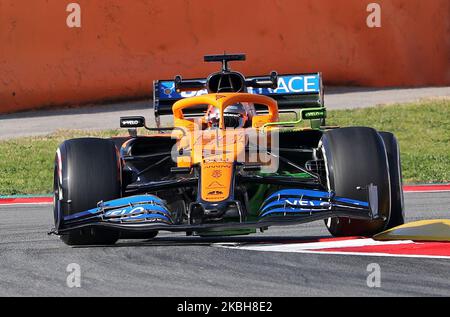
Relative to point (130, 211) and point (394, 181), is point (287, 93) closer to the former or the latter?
point (394, 181)

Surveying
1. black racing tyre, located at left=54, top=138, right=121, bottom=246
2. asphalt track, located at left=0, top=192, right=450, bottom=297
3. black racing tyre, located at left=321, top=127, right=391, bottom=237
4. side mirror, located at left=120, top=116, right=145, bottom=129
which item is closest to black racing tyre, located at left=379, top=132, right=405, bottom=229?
black racing tyre, located at left=321, top=127, right=391, bottom=237

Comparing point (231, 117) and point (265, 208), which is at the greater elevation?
point (231, 117)

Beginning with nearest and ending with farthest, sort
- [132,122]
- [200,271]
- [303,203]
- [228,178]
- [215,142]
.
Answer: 1. [200,271]
2. [303,203]
3. [228,178]
4. [215,142]
5. [132,122]

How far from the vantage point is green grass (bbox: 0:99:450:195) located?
15.7 metres

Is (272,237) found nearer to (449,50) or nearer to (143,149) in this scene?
(143,149)

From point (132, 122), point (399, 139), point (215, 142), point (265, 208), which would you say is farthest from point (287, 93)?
point (399, 139)

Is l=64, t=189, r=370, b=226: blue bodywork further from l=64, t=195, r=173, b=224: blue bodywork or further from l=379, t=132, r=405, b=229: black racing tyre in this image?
l=379, t=132, r=405, b=229: black racing tyre

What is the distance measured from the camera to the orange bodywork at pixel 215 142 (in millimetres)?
8953

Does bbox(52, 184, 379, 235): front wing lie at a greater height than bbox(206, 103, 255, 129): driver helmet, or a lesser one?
lesser

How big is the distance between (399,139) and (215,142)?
334 inches

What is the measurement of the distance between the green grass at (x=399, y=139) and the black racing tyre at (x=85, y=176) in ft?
20.2

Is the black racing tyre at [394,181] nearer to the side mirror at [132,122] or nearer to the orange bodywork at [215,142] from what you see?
the orange bodywork at [215,142]

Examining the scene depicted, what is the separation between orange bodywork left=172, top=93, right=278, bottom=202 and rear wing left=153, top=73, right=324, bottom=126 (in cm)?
26

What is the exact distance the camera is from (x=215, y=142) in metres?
9.72
